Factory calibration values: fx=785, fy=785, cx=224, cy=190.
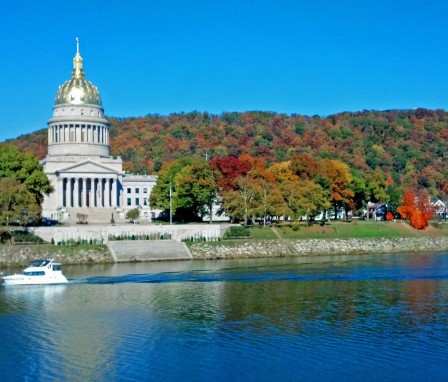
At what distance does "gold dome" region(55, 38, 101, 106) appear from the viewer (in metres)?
119

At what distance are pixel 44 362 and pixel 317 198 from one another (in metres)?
64.3

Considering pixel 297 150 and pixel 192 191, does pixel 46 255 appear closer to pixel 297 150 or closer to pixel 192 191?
pixel 192 191

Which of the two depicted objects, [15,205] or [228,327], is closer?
[228,327]

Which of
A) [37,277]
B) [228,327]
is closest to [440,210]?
[37,277]

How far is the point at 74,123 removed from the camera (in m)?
118

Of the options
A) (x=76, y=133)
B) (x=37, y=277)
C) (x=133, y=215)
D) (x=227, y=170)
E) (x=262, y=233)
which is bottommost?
(x=37, y=277)

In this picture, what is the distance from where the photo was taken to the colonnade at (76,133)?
11856cm

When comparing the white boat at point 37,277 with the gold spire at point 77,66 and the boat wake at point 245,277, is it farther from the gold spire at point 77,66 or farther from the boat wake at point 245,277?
the gold spire at point 77,66

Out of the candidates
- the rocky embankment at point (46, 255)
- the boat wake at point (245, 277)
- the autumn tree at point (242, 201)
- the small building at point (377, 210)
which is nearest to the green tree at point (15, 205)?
the rocky embankment at point (46, 255)

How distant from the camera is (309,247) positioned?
279 feet

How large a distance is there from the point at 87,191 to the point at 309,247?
1601 inches

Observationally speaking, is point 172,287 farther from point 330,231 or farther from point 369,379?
point 330,231

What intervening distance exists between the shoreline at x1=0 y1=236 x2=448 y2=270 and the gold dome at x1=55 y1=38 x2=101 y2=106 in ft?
154

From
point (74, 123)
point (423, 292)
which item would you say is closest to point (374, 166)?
point (74, 123)
